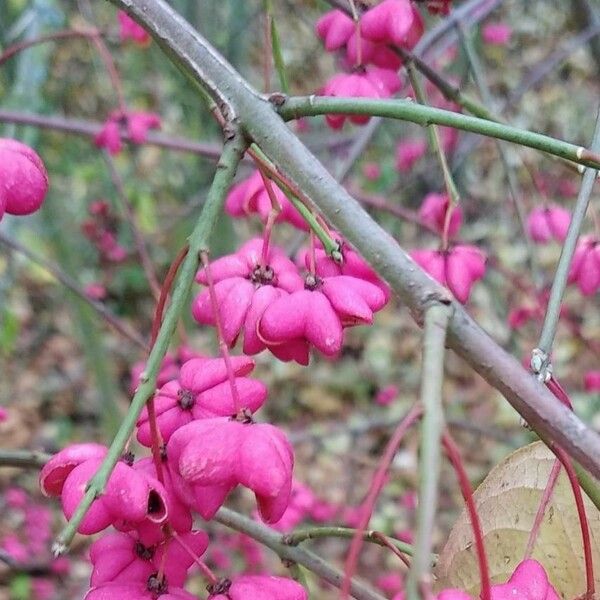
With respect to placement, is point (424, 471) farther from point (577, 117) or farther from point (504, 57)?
point (504, 57)

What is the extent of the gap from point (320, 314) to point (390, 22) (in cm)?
49

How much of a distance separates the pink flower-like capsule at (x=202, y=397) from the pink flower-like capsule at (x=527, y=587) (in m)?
0.23

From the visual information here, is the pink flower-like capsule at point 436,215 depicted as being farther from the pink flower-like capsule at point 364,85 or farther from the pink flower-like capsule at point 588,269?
the pink flower-like capsule at point 364,85

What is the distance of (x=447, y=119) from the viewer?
72 centimetres

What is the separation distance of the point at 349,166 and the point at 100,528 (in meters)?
0.97

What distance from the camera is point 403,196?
3162 millimetres

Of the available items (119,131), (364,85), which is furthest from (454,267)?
(119,131)

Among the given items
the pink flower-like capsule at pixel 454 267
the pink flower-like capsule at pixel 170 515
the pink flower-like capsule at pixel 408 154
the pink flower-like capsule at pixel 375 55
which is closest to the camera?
the pink flower-like capsule at pixel 170 515

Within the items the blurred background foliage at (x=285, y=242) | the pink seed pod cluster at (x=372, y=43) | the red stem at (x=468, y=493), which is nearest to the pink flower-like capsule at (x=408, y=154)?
the blurred background foliage at (x=285, y=242)

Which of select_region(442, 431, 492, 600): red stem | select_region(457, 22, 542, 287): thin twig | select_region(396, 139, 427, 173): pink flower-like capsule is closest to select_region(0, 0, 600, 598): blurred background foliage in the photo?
select_region(396, 139, 427, 173): pink flower-like capsule

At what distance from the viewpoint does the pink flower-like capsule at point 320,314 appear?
775 millimetres

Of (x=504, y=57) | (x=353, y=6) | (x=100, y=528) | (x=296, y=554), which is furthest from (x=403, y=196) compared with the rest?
(x=100, y=528)

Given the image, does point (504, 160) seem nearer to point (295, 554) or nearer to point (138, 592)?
point (295, 554)

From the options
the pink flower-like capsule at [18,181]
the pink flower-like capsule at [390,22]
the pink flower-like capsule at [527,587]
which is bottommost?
the pink flower-like capsule at [527,587]
